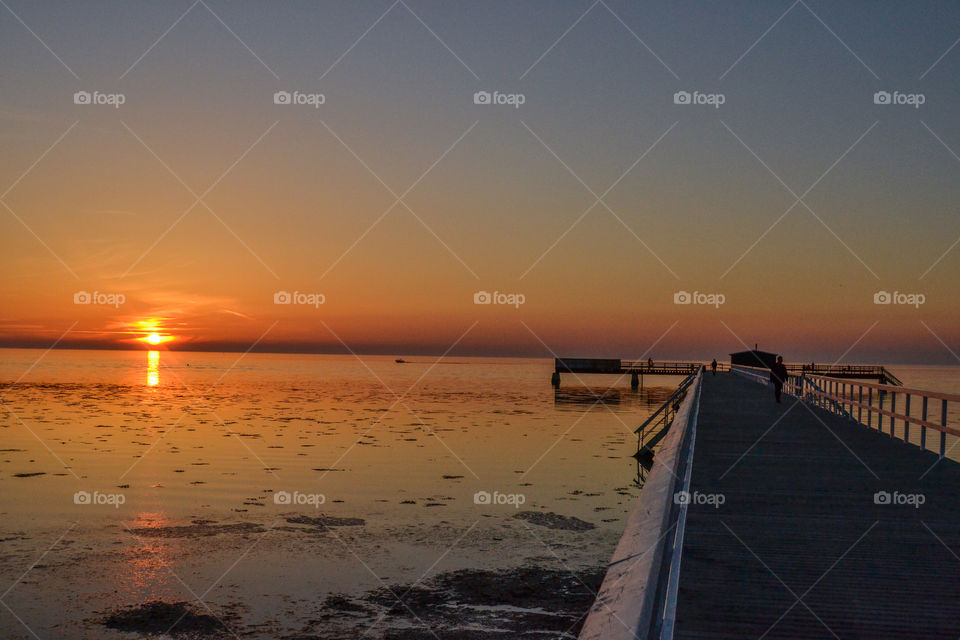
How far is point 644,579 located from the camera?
5.55m

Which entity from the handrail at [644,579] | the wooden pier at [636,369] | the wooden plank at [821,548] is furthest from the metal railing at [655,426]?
the wooden pier at [636,369]

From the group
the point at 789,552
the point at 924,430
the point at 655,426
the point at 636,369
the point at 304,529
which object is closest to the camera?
the point at 789,552

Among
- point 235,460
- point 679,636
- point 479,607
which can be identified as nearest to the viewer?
point 679,636

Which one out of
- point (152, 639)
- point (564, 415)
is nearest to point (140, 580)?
point (152, 639)

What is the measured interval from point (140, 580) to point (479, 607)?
5229 mm

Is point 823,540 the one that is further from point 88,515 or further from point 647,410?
point 647,410

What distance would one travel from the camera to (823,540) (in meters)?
8.09

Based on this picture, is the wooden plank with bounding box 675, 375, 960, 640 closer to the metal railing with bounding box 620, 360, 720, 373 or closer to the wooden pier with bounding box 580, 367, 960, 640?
the wooden pier with bounding box 580, 367, 960, 640

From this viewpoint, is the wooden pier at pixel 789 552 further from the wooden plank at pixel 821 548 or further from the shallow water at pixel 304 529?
the shallow water at pixel 304 529

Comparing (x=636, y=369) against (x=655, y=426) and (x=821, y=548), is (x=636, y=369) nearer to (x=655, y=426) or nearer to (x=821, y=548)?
(x=655, y=426)

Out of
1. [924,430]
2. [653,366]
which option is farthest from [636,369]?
[924,430]

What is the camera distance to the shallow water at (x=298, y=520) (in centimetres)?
1095

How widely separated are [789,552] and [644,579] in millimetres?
2735

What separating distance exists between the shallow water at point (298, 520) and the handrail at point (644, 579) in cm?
299
